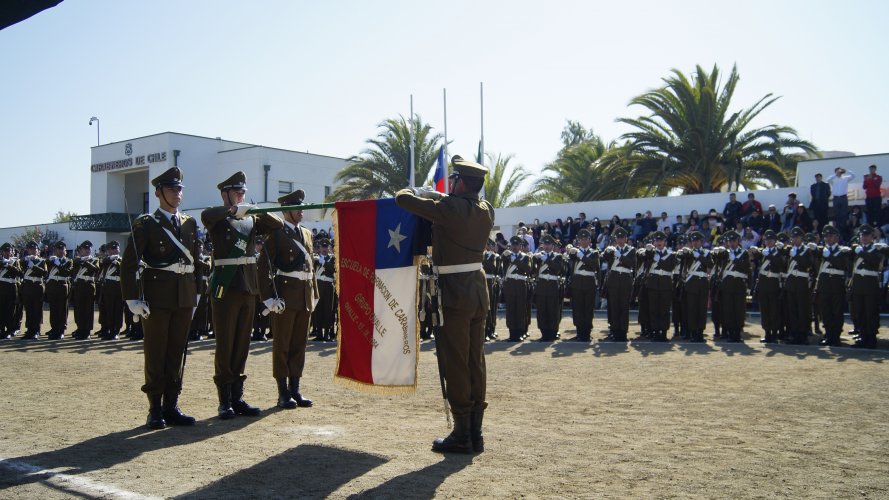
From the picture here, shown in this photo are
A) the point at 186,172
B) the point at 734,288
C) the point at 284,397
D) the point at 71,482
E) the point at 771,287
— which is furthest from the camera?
the point at 186,172

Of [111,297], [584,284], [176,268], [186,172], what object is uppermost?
[186,172]

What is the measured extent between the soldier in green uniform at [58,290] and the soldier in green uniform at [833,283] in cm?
1508

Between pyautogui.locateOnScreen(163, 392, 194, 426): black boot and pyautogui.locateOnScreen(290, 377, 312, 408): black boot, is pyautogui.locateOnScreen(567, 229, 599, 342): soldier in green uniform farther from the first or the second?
pyautogui.locateOnScreen(163, 392, 194, 426): black boot

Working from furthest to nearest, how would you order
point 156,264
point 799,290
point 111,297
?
point 111,297 < point 799,290 < point 156,264

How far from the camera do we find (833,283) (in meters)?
13.4

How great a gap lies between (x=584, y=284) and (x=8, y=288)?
12355 millimetres

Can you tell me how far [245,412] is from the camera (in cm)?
738

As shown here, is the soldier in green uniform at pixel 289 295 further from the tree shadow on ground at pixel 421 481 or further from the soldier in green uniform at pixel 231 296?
the tree shadow on ground at pixel 421 481

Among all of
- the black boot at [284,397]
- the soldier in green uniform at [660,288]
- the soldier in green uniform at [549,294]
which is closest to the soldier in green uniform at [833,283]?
the soldier in green uniform at [660,288]

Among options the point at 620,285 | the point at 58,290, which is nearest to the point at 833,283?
the point at 620,285

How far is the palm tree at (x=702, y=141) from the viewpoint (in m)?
25.6

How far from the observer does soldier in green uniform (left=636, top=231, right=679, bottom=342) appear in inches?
575

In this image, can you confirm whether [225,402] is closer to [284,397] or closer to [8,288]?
[284,397]

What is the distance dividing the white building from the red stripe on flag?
34563mm
